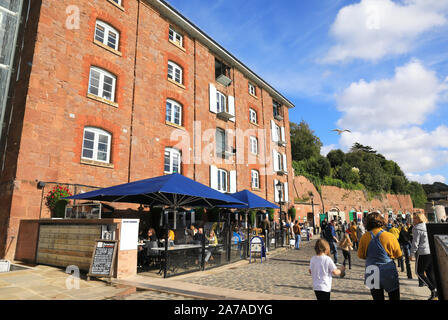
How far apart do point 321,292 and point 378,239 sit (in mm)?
1104

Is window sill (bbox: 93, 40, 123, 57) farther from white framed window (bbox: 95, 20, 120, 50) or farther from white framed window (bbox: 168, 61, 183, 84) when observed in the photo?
white framed window (bbox: 168, 61, 183, 84)

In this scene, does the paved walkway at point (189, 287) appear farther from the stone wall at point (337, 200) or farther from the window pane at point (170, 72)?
the stone wall at point (337, 200)

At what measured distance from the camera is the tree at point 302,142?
43562 millimetres

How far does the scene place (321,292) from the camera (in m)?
3.81

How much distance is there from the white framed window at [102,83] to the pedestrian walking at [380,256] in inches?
493

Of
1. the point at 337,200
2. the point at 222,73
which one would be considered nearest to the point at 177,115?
the point at 222,73

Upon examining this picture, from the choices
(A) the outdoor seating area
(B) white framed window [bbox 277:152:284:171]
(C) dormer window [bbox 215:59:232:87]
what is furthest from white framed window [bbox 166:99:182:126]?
(B) white framed window [bbox 277:152:284:171]

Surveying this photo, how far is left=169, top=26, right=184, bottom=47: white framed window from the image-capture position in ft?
56.5

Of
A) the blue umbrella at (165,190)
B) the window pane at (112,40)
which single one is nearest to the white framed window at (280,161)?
the window pane at (112,40)

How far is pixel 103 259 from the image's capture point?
6.81 m

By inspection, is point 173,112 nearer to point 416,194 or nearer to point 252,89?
point 252,89

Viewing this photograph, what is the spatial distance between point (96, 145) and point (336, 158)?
4828cm

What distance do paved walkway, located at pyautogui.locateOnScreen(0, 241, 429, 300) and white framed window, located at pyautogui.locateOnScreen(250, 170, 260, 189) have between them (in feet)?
46.9

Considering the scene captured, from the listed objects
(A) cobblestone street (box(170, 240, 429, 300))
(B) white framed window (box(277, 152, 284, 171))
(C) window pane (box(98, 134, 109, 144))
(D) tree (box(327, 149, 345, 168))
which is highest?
(D) tree (box(327, 149, 345, 168))
